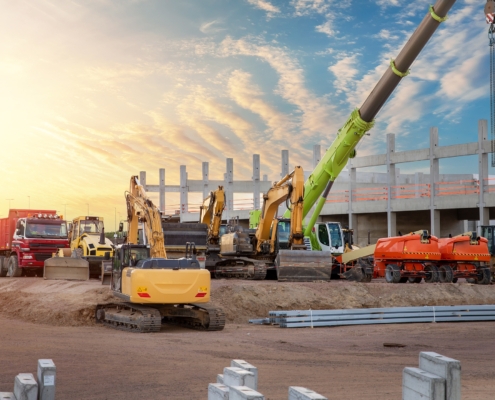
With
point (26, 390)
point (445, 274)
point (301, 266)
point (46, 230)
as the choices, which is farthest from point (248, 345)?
point (46, 230)

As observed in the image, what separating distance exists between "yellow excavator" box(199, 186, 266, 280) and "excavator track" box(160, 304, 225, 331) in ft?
28.5

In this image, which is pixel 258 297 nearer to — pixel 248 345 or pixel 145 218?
pixel 145 218

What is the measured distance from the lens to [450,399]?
178 inches

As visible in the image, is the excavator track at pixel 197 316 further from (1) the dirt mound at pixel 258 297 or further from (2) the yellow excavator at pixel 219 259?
(2) the yellow excavator at pixel 219 259

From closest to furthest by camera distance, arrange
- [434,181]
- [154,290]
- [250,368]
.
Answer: [250,368] → [154,290] → [434,181]

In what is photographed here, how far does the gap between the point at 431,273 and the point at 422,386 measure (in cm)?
2501

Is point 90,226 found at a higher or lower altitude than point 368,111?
lower

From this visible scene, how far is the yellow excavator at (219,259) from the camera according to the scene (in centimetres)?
2814

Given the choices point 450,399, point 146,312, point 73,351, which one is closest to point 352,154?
point 146,312

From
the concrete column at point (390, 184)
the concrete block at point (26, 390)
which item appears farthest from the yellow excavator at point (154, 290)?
the concrete column at point (390, 184)

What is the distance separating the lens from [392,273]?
2831 centimetres

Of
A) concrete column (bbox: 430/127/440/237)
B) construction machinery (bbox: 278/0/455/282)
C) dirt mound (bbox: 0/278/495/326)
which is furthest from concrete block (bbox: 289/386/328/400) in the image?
concrete column (bbox: 430/127/440/237)

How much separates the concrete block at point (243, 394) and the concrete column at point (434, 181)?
3789 centimetres

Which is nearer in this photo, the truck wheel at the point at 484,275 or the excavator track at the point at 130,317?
the excavator track at the point at 130,317
